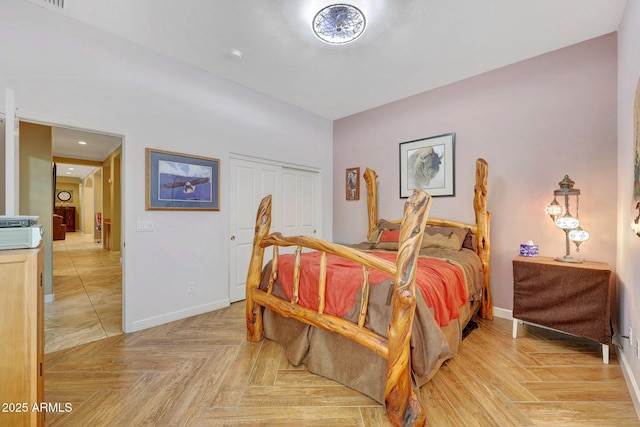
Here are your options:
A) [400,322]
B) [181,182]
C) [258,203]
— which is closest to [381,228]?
[258,203]

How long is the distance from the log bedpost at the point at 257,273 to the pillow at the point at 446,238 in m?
1.80

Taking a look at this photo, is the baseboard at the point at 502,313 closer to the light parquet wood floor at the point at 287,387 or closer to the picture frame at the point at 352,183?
the light parquet wood floor at the point at 287,387

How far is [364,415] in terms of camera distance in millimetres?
1574

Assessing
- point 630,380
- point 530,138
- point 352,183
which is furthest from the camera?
point 352,183

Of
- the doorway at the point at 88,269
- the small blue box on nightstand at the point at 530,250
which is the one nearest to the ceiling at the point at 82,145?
the doorway at the point at 88,269

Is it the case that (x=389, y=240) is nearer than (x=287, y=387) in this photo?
No

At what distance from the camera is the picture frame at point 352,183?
177 inches

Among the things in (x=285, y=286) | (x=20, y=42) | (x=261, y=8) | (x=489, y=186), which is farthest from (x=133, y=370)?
→ (x=489, y=186)

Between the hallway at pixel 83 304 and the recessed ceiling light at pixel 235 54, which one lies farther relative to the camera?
the recessed ceiling light at pixel 235 54

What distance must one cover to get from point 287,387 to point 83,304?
10.4ft

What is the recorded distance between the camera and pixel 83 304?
11.2ft

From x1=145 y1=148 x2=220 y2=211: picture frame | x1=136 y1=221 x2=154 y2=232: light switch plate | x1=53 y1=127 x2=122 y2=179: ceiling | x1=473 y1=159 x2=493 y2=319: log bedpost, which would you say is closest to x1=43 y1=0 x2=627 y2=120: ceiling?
x1=145 y1=148 x2=220 y2=211: picture frame

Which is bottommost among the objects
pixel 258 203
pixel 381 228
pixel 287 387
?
pixel 287 387

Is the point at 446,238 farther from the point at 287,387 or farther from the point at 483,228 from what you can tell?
the point at 287,387
